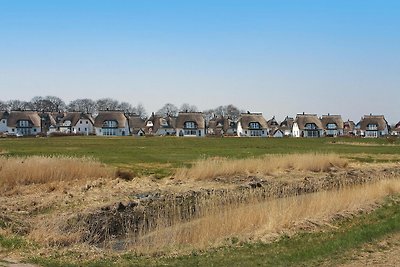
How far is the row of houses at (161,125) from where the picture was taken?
12850 cm

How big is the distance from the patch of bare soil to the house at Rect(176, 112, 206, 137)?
394 ft

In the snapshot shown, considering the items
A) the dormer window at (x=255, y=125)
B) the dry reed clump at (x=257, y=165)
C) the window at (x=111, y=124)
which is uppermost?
the window at (x=111, y=124)

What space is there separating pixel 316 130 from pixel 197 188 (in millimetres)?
119707

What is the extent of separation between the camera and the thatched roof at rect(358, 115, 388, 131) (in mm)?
151500

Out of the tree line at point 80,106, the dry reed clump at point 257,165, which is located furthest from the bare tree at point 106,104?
the dry reed clump at point 257,165

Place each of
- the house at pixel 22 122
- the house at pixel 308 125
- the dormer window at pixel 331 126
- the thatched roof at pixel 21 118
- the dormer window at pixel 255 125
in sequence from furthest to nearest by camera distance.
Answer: the dormer window at pixel 331 126 → the house at pixel 308 125 → the dormer window at pixel 255 125 → the house at pixel 22 122 → the thatched roof at pixel 21 118

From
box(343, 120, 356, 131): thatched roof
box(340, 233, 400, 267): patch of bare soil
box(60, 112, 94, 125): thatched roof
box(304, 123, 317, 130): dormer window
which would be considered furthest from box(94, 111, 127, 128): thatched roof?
box(340, 233, 400, 267): patch of bare soil

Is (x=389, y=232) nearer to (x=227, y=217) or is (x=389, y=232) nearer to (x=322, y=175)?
(x=227, y=217)

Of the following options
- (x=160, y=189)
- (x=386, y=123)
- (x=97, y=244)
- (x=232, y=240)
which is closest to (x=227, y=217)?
(x=232, y=240)

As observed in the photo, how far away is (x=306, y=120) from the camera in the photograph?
469 ft

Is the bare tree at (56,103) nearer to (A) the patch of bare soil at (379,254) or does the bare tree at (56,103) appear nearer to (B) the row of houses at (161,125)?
(B) the row of houses at (161,125)

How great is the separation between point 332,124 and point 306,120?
11.6 metres

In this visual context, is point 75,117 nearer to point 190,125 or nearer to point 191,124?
point 190,125

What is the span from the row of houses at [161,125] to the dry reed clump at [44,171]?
94.5m
